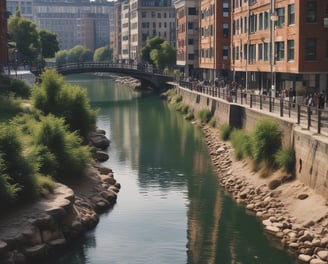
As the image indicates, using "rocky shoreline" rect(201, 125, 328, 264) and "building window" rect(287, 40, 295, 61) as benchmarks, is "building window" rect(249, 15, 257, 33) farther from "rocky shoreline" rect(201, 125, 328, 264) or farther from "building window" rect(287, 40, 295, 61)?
"rocky shoreline" rect(201, 125, 328, 264)

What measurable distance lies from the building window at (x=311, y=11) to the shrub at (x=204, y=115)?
1550 cm

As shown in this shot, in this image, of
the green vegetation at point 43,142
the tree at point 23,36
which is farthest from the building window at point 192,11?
the green vegetation at point 43,142

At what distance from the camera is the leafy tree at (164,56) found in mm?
137125

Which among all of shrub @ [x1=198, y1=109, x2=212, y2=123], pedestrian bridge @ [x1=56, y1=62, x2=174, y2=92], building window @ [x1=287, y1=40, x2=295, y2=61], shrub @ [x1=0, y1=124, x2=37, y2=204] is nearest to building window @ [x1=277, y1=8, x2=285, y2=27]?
building window @ [x1=287, y1=40, x2=295, y2=61]

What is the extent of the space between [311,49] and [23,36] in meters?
83.0

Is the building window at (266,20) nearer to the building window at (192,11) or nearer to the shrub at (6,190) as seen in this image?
the shrub at (6,190)

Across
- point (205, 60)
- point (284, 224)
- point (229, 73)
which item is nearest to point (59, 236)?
point (284, 224)

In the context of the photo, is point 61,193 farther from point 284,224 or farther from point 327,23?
point 327,23

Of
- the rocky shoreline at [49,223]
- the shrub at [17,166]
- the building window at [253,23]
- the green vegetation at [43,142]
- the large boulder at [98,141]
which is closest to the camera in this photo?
the rocky shoreline at [49,223]

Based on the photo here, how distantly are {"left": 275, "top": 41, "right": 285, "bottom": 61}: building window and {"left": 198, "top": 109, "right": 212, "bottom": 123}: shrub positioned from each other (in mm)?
9286

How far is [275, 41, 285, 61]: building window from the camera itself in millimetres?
62125

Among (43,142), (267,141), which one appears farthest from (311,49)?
(43,142)

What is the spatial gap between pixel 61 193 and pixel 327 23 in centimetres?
2951

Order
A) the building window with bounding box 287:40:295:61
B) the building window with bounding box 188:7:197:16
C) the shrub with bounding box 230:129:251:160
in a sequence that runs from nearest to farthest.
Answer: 1. the shrub with bounding box 230:129:251:160
2. the building window with bounding box 287:40:295:61
3. the building window with bounding box 188:7:197:16
